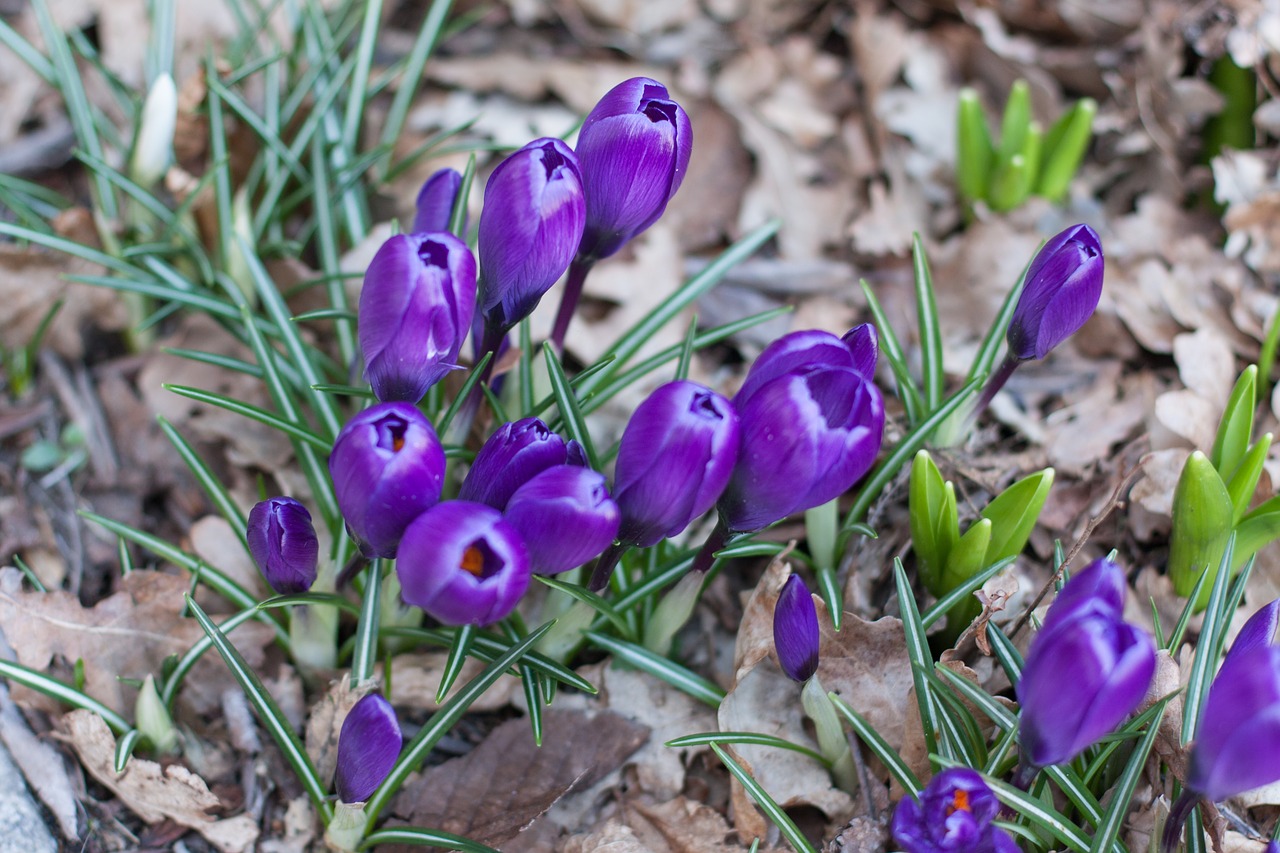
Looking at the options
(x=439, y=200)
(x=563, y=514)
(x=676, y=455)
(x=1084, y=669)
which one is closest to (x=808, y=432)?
(x=676, y=455)

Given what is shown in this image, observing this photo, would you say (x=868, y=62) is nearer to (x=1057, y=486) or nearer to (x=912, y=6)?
(x=912, y=6)

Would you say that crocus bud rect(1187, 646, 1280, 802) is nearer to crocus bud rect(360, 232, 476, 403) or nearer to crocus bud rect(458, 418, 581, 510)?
crocus bud rect(458, 418, 581, 510)

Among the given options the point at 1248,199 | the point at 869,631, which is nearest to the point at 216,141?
the point at 869,631

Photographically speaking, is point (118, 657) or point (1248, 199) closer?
point (118, 657)

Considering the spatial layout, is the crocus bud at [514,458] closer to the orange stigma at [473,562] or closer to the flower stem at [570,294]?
the orange stigma at [473,562]

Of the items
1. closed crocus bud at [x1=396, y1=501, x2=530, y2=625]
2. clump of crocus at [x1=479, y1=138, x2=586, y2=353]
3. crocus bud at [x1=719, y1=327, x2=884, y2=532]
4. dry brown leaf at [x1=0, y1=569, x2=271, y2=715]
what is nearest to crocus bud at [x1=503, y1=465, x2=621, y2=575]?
closed crocus bud at [x1=396, y1=501, x2=530, y2=625]

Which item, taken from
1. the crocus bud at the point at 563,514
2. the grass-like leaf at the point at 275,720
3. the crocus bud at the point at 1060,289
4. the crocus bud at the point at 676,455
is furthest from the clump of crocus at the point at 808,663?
the grass-like leaf at the point at 275,720
